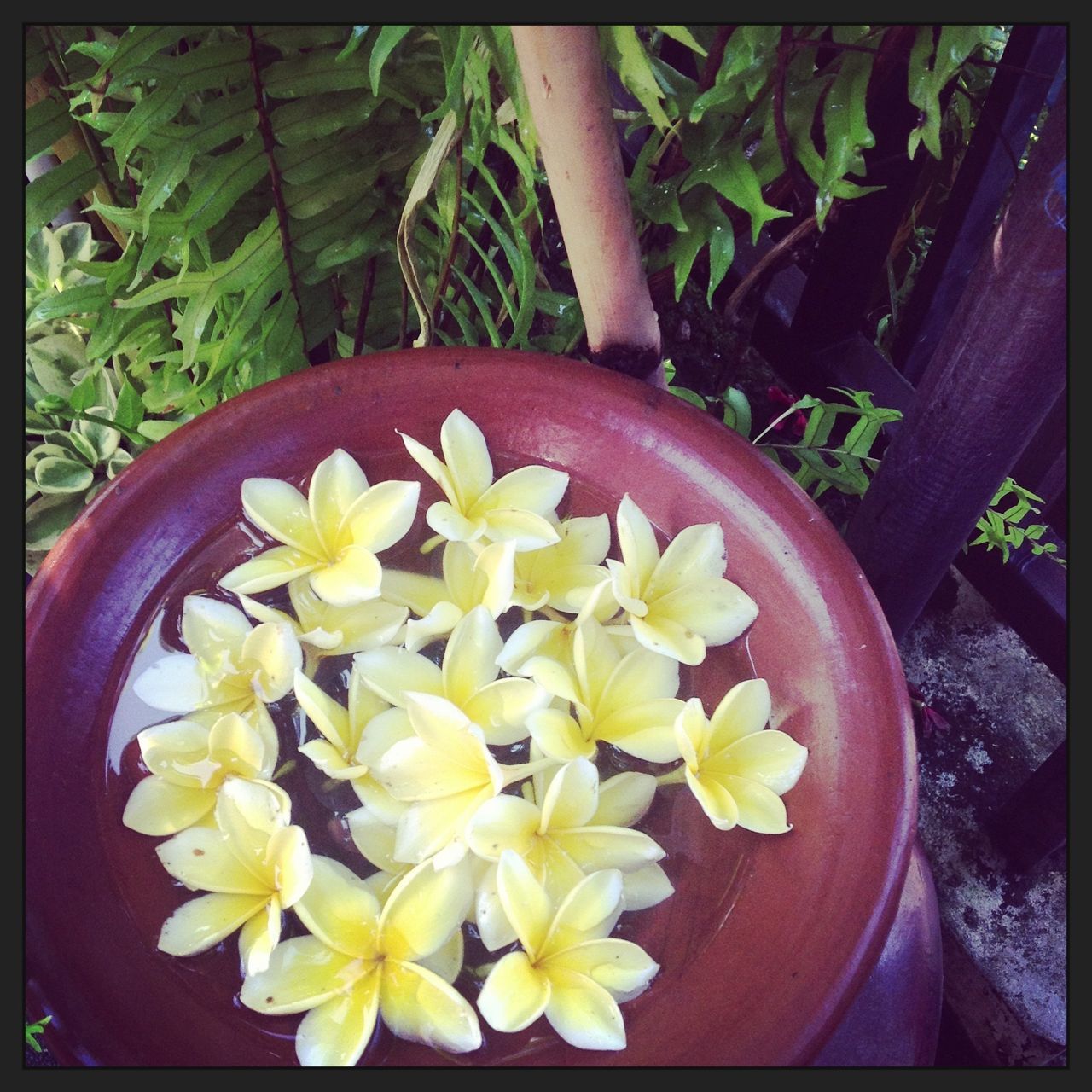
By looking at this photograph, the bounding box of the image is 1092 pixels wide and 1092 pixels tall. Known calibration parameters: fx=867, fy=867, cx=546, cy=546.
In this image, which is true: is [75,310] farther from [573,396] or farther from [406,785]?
[406,785]

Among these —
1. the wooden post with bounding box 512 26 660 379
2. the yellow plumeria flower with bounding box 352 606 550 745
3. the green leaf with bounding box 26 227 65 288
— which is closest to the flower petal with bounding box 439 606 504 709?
the yellow plumeria flower with bounding box 352 606 550 745

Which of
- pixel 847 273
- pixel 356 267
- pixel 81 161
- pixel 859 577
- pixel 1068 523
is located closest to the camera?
pixel 859 577

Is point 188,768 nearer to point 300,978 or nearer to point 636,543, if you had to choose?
point 300,978

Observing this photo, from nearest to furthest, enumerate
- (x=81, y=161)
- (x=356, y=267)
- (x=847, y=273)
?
(x=81, y=161) → (x=356, y=267) → (x=847, y=273)

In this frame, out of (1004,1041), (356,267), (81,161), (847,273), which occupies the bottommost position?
(1004,1041)

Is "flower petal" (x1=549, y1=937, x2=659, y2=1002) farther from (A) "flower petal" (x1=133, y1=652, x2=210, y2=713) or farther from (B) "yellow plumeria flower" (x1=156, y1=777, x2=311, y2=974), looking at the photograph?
(A) "flower petal" (x1=133, y1=652, x2=210, y2=713)

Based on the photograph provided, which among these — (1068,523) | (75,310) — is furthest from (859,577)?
(75,310)

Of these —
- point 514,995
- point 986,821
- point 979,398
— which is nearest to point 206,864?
point 514,995
